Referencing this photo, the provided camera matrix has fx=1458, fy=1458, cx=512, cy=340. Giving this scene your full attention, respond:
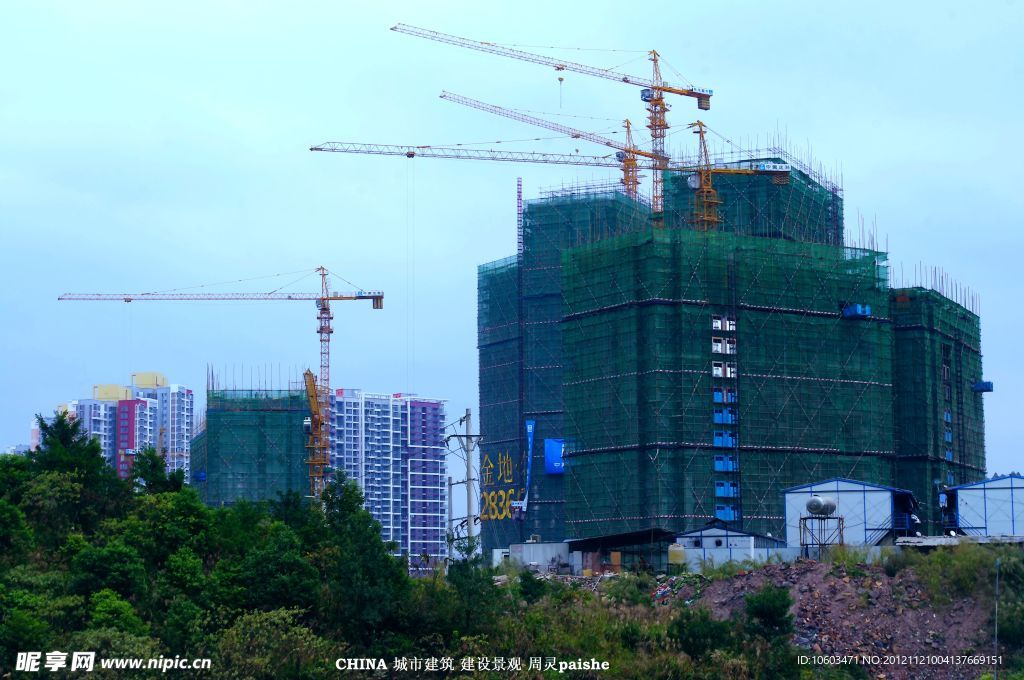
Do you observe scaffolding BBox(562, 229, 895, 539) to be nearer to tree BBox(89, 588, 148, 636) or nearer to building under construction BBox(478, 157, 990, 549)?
building under construction BBox(478, 157, 990, 549)

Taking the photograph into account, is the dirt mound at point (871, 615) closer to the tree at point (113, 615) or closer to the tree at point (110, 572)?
the tree at point (110, 572)

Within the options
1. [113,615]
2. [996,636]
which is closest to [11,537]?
[113,615]

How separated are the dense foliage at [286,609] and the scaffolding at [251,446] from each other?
106 m

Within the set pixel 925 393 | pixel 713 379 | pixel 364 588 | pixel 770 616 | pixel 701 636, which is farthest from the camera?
pixel 925 393

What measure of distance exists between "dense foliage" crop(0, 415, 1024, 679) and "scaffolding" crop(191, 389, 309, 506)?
10608 cm

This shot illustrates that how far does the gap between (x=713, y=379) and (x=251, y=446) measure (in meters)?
73.3

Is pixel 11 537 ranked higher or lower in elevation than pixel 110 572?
higher

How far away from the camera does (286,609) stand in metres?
69.7

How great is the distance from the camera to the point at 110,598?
68125 mm

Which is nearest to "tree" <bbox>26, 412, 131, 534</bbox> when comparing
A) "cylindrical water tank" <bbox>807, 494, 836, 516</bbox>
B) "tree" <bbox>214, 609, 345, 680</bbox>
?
"tree" <bbox>214, 609, 345, 680</bbox>

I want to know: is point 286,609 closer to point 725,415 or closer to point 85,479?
point 85,479

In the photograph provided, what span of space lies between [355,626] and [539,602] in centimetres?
1663

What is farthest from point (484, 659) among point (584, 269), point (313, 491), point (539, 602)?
point (313, 491)

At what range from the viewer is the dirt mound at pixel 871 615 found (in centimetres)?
7719
